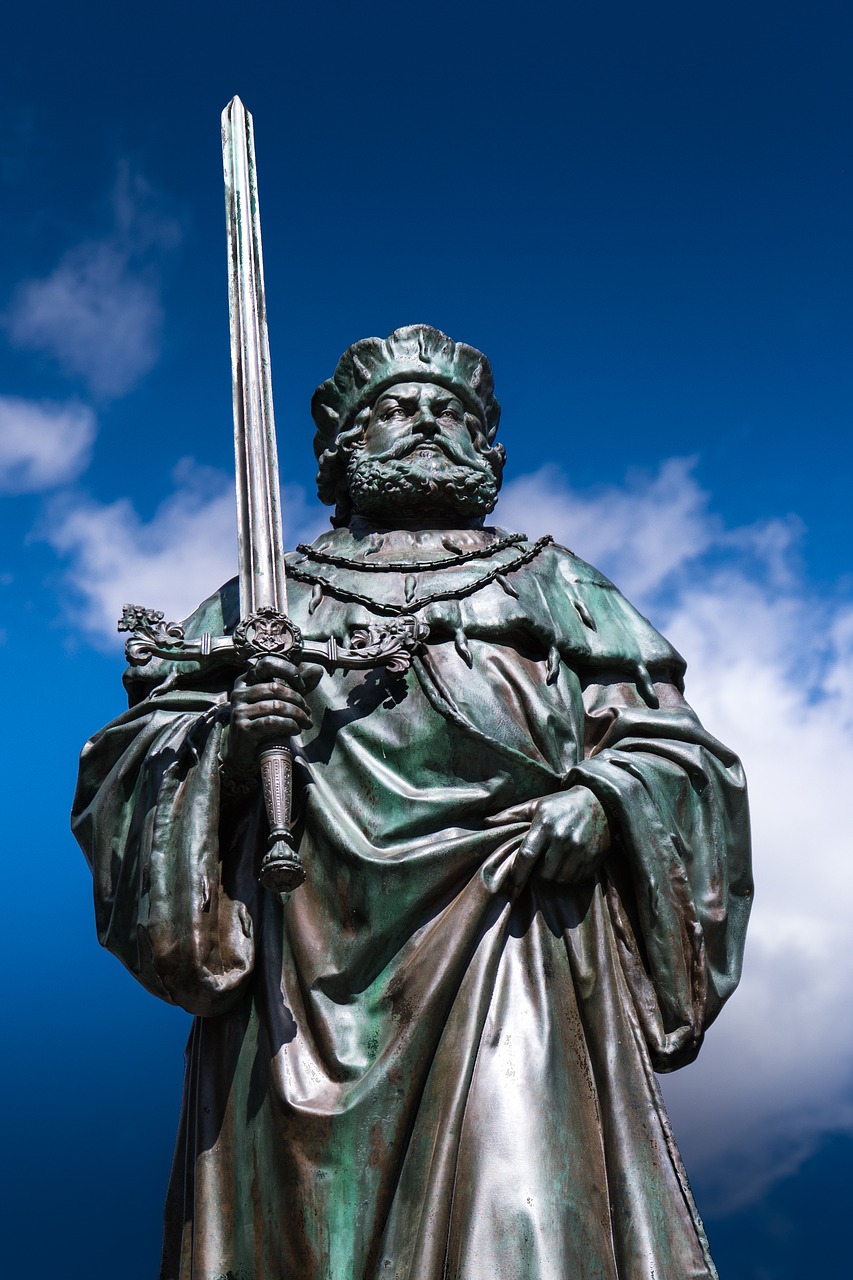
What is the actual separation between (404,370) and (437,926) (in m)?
3.12

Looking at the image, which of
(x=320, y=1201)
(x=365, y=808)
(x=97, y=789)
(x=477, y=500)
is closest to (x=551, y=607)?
(x=477, y=500)

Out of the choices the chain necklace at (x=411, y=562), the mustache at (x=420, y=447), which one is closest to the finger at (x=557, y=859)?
the chain necklace at (x=411, y=562)

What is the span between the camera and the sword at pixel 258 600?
816 cm

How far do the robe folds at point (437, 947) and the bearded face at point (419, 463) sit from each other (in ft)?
1.96

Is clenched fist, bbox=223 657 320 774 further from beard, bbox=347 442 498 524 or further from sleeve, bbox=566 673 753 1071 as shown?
beard, bbox=347 442 498 524

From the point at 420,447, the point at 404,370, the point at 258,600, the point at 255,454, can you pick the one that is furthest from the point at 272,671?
the point at 404,370

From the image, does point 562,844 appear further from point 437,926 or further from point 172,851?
point 172,851

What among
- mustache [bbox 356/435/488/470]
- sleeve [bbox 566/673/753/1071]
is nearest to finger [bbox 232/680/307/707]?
sleeve [bbox 566/673/753/1071]

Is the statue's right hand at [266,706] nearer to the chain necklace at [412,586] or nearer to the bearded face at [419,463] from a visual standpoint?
the chain necklace at [412,586]

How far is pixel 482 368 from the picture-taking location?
10.5 meters

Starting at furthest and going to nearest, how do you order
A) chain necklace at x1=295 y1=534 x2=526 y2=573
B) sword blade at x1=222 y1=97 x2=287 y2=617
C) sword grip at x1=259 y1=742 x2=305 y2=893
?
chain necklace at x1=295 y1=534 x2=526 y2=573 < sword blade at x1=222 y1=97 x2=287 y2=617 < sword grip at x1=259 y1=742 x2=305 y2=893

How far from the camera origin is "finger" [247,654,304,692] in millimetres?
8305

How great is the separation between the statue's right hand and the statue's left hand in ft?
3.47

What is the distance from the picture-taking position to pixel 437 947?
27.5 feet
